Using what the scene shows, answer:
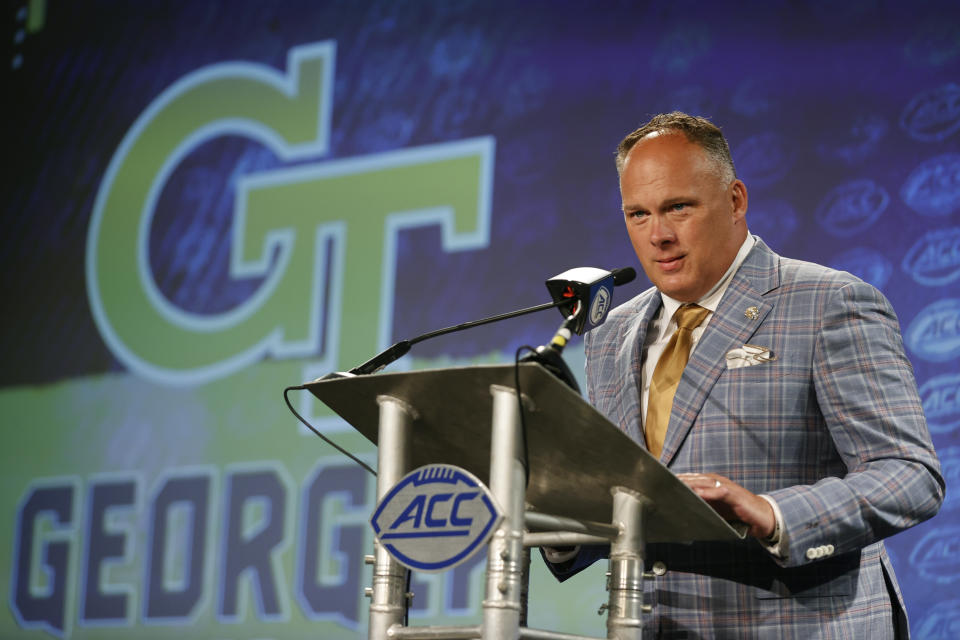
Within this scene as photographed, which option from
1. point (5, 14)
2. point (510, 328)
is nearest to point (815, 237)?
point (510, 328)

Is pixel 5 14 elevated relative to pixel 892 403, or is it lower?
elevated

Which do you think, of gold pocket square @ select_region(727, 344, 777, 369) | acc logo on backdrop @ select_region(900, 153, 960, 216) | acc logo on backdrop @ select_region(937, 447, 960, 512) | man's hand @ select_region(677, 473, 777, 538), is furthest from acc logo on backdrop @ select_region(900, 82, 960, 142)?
man's hand @ select_region(677, 473, 777, 538)

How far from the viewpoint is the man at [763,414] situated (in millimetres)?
1686

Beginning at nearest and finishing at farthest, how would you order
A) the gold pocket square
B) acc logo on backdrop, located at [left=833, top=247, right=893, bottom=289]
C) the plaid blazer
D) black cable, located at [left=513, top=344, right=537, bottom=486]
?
1. black cable, located at [left=513, top=344, right=537, bottom=486]
2. the plaid blazer
3. the gold pocket square
4. acc logo on backdrop, located at [left=833, top=247, right=893, bottom=289]

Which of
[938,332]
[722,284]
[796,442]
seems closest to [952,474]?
[938,332]

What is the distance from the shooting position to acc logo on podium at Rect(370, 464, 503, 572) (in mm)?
1375

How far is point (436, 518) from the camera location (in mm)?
1409

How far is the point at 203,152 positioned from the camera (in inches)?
180

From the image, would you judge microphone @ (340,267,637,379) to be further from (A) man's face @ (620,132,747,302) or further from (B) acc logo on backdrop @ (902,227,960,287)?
(B) acc logo on backdrop @ (902,227,960,287)

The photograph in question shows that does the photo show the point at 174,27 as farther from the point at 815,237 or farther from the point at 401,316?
the point at 815,237

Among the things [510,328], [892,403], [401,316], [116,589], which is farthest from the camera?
[116,589]

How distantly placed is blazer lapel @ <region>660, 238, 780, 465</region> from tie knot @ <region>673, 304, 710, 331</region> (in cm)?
9

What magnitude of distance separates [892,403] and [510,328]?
200 cm

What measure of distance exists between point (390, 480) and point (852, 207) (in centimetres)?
211
